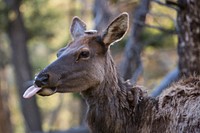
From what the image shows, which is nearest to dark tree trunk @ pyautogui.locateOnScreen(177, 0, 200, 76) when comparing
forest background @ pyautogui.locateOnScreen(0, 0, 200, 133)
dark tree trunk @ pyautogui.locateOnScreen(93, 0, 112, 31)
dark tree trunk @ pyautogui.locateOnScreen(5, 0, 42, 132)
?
forest background @ pyautogui.locateOnScreen(0, 0, 200, 133)

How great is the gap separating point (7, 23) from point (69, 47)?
14.9 metres

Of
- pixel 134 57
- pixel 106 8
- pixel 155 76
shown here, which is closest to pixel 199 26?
pixel 134 57

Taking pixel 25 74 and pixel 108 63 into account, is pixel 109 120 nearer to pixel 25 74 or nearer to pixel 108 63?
pixel 108 63

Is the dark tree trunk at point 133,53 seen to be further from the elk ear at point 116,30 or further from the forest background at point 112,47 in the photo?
the elk ear at point 116,30

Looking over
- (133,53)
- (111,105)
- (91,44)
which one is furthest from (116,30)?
(133,53)

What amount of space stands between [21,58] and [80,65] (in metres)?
15.6

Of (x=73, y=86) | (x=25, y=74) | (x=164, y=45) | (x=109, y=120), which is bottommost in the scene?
(x=25, y=74)

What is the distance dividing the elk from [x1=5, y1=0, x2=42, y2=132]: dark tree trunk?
15.0m

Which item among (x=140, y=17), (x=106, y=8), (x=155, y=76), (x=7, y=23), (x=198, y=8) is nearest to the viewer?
(x=198, y=8)

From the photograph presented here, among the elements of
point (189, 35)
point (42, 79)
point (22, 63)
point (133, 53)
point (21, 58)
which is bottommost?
point (22, 63)

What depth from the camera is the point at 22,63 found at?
72.2ft

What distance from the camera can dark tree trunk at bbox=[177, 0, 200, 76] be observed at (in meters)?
8.59

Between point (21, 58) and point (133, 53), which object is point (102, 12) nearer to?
point (133, 53)

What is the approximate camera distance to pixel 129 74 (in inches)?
487
